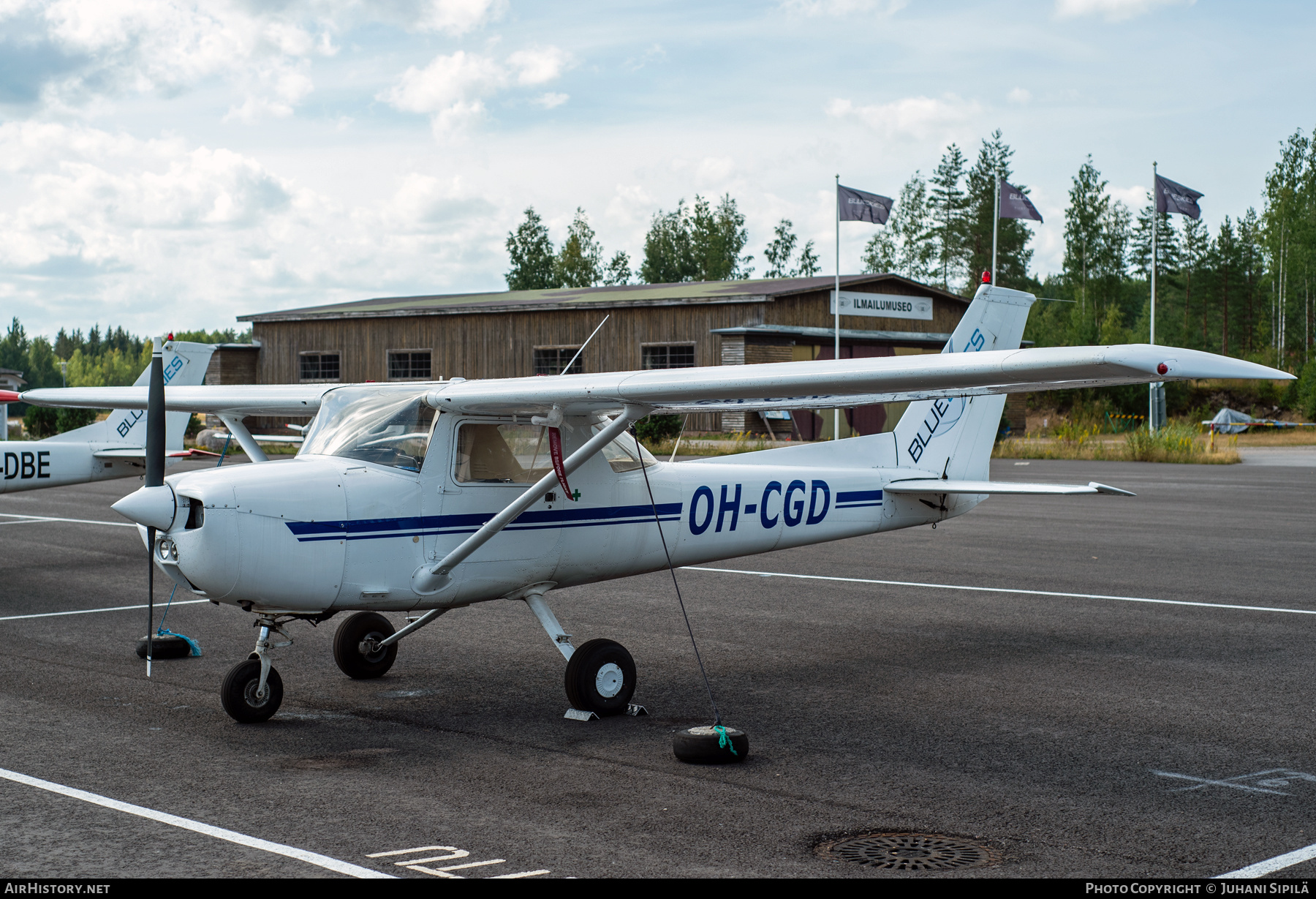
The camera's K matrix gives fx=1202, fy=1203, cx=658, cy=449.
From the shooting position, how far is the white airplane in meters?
14.9

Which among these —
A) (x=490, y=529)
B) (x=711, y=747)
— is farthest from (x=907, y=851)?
(x=490, y=529)

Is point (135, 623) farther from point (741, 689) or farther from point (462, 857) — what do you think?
point (462, 857)

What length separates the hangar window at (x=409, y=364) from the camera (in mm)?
46656

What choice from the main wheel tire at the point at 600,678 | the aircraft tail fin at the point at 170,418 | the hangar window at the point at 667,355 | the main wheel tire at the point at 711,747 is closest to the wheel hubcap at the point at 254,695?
the main wheel tire at the point at 600,678

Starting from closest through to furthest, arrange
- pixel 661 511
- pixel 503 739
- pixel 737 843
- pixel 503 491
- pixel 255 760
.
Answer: pixel 737 843 < pixel 255 760 < pixel 503 739 < pixel 503 491 < pixel 661 511

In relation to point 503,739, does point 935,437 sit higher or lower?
higher

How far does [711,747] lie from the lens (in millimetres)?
6270

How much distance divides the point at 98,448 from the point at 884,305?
32632 mm

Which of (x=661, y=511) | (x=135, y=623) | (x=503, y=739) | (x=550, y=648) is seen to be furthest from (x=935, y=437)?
(x=135, y=623)

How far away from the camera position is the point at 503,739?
22.5 feet

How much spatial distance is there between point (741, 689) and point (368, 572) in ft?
8.70

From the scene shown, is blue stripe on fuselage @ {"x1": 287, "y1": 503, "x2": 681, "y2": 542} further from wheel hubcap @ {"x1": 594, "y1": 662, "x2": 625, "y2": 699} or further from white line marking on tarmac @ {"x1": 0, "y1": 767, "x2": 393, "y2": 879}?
white line marking on tarmac @ {"x1": 0, "y1": 767, "x2": 393, "y2": 879}

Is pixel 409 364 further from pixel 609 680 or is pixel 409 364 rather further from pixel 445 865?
pixel 445 865

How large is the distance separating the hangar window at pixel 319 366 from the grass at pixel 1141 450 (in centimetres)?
2614
